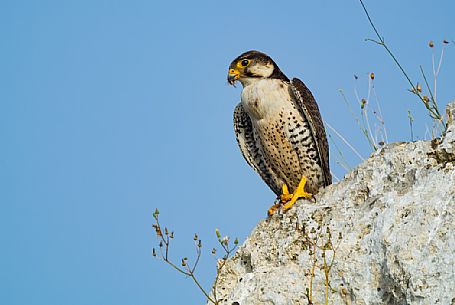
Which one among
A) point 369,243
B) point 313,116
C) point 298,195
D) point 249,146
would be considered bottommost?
point 369,243

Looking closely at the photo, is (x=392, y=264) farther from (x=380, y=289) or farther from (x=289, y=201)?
(x=289, y=201)

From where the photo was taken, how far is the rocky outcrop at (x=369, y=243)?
296 cm

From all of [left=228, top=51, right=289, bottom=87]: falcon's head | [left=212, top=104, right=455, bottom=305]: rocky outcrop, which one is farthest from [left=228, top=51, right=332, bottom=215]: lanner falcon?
[left=212, top=104, right=455, bottom=305]: rocky outcrop

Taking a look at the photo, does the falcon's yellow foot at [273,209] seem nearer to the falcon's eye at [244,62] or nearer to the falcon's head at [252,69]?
the falcon's head at [252,69]

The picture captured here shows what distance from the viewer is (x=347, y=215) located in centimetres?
365

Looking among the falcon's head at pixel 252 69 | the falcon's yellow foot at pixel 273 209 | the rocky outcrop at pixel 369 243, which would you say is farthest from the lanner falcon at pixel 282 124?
the rocky outcrop at pixel 369 243

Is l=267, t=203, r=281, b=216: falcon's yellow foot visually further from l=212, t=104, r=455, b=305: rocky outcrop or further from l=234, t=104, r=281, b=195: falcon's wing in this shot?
l=234, t=104, r=281, b=195: falcon's wing

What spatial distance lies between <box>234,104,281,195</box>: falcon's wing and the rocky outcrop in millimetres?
1568

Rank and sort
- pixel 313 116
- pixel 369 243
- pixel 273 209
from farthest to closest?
pixel 313 116
pixel 273 209
pixel 369 243

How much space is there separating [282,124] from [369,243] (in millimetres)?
2151

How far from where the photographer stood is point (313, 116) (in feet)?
17.4

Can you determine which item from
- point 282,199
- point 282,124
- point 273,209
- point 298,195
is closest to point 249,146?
point 282,124

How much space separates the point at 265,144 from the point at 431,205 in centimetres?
247

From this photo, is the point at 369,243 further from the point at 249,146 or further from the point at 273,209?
the point at 249,146
